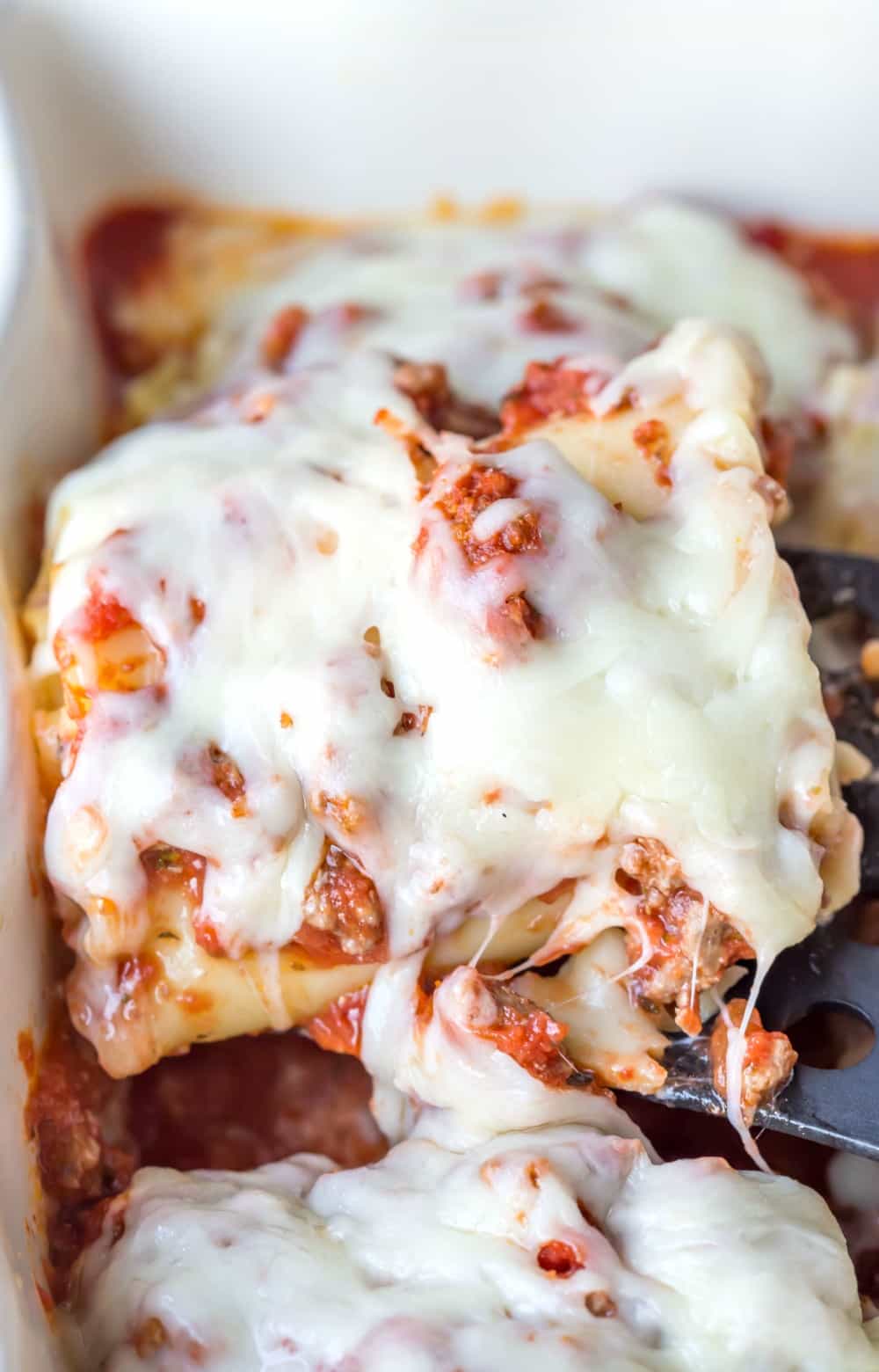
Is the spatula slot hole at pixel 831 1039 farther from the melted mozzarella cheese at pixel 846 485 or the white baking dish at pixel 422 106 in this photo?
the white baking dish at pixel 422 106

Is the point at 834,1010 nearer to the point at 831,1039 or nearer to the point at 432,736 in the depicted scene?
the point at 831,1039

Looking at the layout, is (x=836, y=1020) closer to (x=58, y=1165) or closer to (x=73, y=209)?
(x=58, y=1165)

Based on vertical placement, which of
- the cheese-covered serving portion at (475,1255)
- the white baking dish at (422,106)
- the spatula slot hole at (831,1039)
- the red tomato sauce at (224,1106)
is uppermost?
the white baking dish at (422,106)

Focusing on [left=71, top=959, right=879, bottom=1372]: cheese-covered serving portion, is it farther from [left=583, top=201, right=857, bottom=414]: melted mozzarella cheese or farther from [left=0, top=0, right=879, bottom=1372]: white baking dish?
[left=583, top=201, right=857, bottom=414]: melted mozzarella cheese

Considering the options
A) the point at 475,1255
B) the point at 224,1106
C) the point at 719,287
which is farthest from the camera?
the point at 719,287

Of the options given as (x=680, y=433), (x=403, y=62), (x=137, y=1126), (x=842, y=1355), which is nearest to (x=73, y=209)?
(x=403, y=62)

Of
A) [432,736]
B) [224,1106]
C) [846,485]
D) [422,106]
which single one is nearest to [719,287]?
[846,485]

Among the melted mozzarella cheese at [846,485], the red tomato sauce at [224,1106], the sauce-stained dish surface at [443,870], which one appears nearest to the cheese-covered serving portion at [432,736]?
the sauce-stained dish surface at [443,870]
